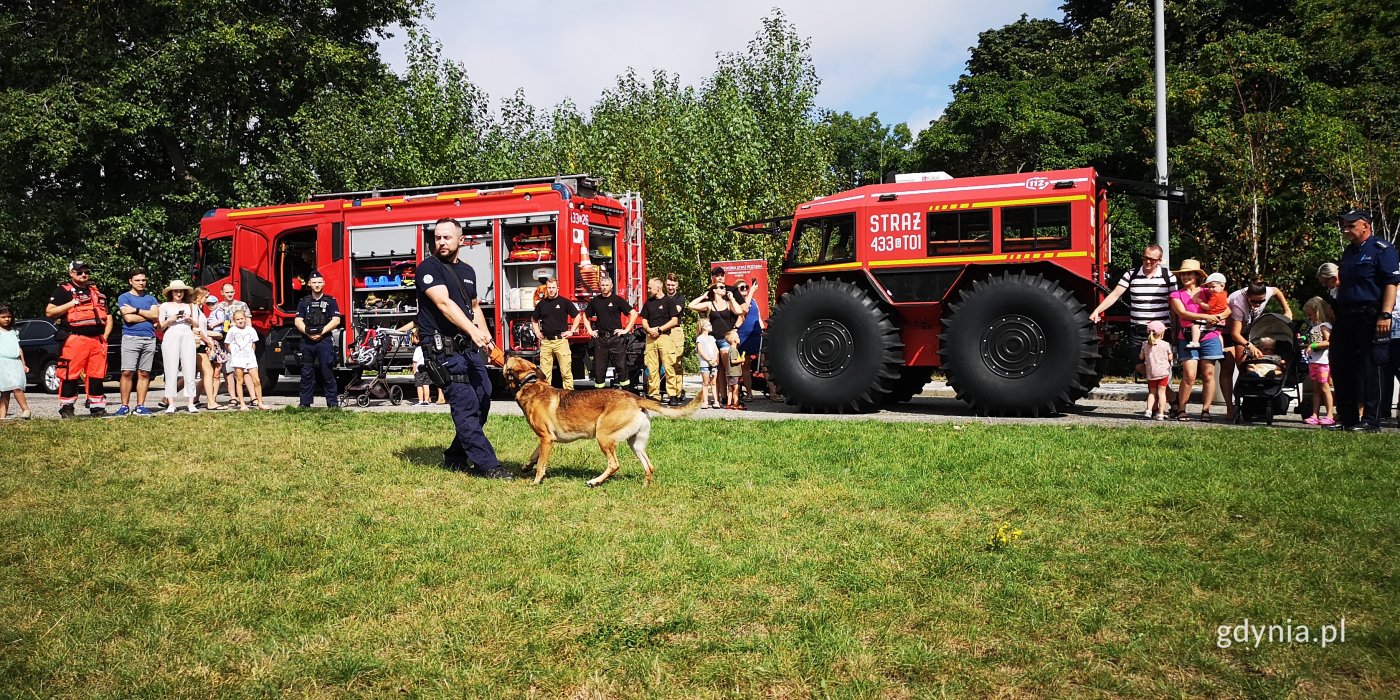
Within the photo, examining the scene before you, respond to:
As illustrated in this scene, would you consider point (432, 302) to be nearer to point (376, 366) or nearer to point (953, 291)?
point (953, 291)

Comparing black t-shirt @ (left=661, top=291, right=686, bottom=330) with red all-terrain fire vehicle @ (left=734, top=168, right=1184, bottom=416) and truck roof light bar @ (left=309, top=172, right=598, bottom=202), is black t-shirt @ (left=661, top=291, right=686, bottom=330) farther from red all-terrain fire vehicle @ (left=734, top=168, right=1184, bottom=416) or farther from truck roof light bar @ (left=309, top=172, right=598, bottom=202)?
truck roof light bar @ (left=309, top=172, right=598, bottom=202)

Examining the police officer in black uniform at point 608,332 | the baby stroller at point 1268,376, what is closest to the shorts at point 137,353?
the police officer in black uniform at point 608,332

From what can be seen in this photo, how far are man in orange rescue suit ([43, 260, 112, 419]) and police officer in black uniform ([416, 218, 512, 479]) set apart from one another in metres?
6.81

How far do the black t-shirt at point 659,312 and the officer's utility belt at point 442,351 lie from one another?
22.0ft

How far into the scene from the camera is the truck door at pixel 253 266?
1636 centimetres

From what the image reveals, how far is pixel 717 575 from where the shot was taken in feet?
15.4

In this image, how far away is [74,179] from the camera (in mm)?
28922

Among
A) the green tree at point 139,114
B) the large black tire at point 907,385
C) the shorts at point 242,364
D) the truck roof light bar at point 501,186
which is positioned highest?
the green tree at point 139,114

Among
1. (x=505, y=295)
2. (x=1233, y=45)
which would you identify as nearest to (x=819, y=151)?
(x=1233, y=45)

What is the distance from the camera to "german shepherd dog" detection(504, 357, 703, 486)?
23.6ft

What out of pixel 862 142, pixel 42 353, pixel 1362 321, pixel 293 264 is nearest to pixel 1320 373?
pixel 1362 321

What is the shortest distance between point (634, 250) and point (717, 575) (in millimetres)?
12452

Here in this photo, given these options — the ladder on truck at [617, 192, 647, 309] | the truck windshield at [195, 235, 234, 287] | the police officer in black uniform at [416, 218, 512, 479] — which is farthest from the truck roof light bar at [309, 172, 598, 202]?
the police officer in black uniform at [416, 218, 512, 479]

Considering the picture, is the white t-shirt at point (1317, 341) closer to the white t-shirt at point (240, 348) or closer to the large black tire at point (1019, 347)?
the large black tire at point (1019, 347)
